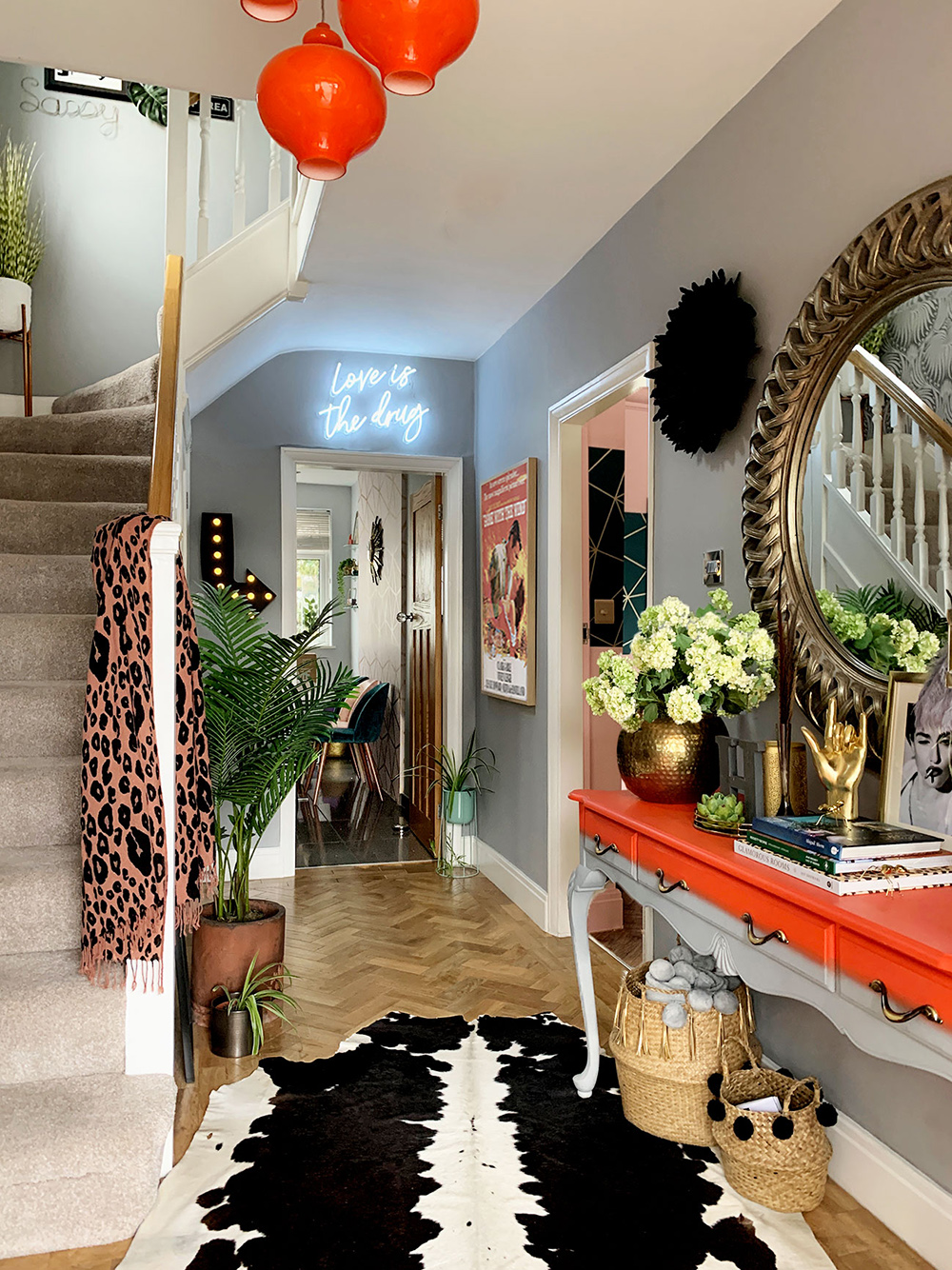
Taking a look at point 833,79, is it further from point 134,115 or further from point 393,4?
point 134,115

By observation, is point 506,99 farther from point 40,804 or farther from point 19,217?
point 19,217

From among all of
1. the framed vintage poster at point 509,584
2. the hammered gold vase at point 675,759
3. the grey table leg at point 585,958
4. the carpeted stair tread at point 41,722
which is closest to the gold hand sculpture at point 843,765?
the hammered gold vase at point 675,759

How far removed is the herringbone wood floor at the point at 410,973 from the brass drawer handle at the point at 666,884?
71cm

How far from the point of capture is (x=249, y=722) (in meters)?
2.82

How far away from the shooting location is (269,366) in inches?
183

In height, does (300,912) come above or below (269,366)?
below

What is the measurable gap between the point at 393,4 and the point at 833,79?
1336 millimetres

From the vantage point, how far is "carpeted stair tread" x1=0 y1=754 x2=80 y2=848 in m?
2.33

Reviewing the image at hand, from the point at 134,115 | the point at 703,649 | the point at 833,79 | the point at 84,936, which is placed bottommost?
the point at 84,936

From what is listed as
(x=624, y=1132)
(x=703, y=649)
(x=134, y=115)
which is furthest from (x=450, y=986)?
(x=134, y=115)

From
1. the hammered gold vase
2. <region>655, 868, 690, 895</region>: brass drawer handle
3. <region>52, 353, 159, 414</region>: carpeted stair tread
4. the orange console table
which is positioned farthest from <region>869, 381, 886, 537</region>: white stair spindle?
<region>52, 353, 159, 414</region>: carpeted stair tread

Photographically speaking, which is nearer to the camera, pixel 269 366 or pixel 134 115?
pixel 269 366

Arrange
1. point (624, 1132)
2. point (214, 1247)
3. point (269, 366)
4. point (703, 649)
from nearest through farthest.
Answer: point (214, 1247) → point (703, 649) → point (624, 1132) → point (269, 366)

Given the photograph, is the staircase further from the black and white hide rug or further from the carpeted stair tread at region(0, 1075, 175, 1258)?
the black and white hide rug
